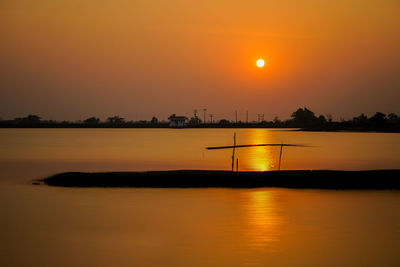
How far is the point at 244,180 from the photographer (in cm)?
2747

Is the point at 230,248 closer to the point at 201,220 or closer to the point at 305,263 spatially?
the point at 305,263

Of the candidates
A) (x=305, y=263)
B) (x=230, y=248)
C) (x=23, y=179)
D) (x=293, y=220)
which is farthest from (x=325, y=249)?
(x=23, y=179)

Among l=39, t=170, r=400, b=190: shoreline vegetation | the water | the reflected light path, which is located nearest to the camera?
the water

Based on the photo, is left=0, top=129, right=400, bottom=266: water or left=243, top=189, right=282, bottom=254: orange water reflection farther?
left=243, top=189, right=282, bottom=254: orange water reflection

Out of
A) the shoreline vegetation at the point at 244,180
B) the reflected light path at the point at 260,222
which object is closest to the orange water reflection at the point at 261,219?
the reflected light path at the point at 260,222

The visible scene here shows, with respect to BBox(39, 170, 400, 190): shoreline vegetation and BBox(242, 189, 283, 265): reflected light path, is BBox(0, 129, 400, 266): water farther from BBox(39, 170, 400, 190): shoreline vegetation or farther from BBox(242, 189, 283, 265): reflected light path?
BBox(39, 170, 400, 190): shoreline vegetation

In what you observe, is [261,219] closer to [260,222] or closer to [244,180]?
[260,222]

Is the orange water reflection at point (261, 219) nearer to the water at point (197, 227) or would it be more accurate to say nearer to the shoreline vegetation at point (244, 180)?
the water at point (197, 227)

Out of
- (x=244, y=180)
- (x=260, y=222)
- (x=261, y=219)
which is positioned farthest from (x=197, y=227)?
(x=244, y=180)

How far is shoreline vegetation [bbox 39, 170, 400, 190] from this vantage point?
1074 inches

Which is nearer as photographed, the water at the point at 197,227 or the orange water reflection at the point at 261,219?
the water at the point at 197,227

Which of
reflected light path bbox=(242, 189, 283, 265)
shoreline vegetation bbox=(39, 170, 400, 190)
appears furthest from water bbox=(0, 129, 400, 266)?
shoreline vegetation bbox=(39, 170, 400, 190)

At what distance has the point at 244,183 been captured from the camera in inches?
1079

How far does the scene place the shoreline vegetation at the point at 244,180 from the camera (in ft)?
89.5
